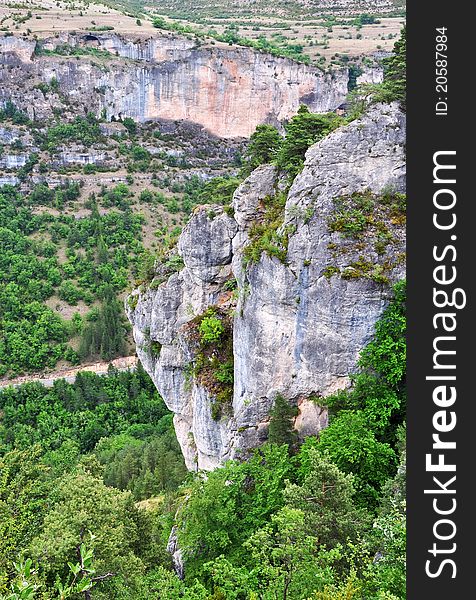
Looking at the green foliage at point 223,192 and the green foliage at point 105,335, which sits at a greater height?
the green foliage at point 223,192

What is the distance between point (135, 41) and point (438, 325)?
291 feet

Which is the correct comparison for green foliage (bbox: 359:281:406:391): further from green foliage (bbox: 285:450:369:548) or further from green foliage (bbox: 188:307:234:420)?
green foliage (bbox: 188:307:234:420)

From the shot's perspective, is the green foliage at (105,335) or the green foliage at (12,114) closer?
the green foliage at (105,335)

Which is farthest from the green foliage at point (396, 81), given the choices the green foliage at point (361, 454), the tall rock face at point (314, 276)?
the green foliage at point (361, 454)

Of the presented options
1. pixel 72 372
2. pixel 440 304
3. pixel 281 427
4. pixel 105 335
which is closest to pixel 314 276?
pixel 281 427

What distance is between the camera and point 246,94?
278 feet

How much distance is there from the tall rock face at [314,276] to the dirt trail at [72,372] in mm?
35809

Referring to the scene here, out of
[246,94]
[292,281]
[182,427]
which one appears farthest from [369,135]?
[246,94]

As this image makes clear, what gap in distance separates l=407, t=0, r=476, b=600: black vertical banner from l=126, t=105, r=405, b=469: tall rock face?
7.24 m

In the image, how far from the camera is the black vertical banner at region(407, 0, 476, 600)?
24.2ft

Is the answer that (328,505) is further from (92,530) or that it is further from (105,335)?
(105,335)

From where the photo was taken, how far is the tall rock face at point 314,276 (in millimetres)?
15977

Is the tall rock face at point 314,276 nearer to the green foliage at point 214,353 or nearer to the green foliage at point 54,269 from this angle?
the green foliage at point 214,353

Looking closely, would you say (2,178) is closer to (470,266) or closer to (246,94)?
(246,94)
